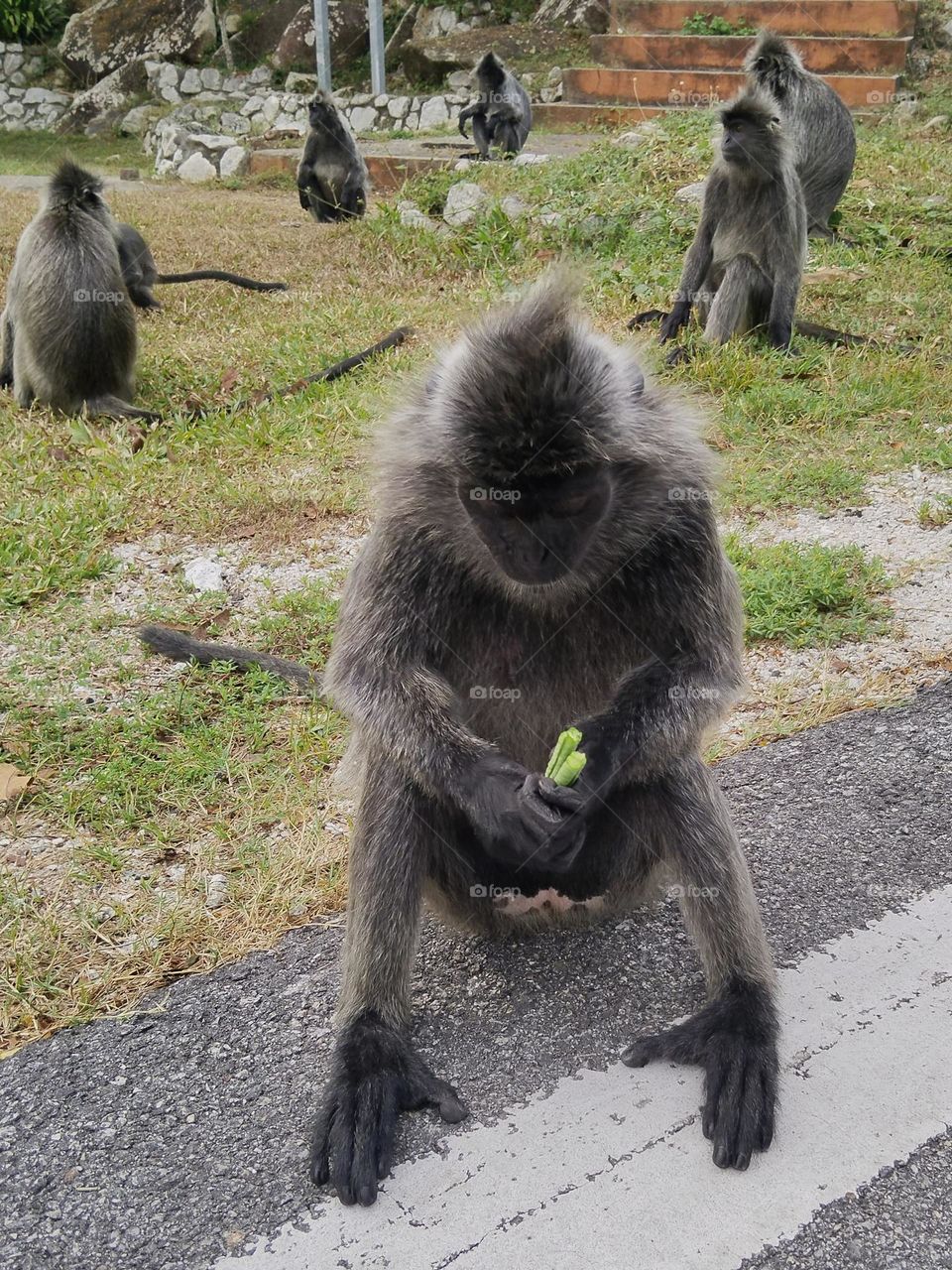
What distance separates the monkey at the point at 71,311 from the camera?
7.18m

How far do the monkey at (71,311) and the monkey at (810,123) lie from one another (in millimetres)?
5634

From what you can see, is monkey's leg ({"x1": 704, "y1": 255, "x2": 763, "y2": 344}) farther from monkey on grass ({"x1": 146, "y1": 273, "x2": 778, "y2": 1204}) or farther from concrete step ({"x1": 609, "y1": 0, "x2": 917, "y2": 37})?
concrete step ({"x1": 609, "y1": 0, "x2": 917, "y2": 37})

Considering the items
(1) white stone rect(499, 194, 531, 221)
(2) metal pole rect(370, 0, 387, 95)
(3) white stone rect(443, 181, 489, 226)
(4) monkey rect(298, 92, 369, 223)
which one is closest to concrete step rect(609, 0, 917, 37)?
(2) metal pole rect(370, 0, 387, 95)

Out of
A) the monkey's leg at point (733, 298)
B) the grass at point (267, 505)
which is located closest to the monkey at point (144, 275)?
the grass at point (267, 505)

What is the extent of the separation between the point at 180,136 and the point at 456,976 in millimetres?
16588

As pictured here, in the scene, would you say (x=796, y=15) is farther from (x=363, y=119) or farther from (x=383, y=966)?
(x=383, y=966)

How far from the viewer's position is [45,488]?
5.67 meters

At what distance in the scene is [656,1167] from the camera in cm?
211

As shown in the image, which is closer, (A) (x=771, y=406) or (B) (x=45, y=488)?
(B) (x=45, y=488)

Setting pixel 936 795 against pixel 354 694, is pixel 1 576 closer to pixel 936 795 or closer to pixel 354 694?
pixel 354 694

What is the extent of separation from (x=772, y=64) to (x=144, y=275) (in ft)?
Answer: 18.0

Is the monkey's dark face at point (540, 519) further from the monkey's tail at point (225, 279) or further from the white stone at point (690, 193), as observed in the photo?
the white stone at point (690, 193)

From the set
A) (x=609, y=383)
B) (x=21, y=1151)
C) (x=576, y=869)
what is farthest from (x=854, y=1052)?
(x=21, y=1151)

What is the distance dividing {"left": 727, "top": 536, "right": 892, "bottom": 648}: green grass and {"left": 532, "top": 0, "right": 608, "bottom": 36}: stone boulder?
1753cm
